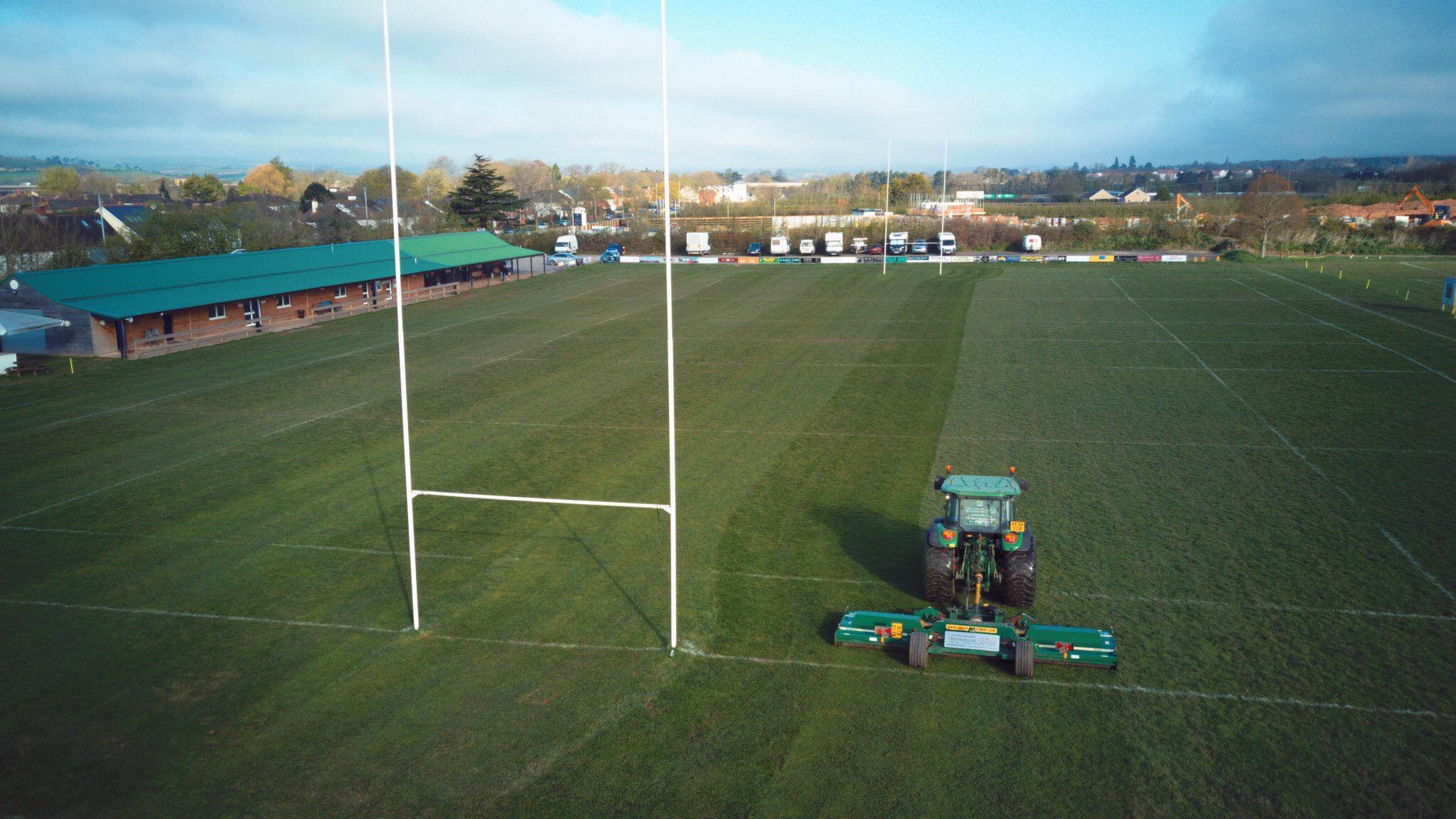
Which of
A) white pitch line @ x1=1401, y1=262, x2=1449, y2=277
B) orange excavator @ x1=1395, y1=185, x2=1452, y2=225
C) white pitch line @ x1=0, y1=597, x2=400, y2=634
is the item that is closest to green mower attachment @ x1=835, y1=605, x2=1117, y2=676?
white pitch line @ x1=0, y1=597, x2=400, y2=634

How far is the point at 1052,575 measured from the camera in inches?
672

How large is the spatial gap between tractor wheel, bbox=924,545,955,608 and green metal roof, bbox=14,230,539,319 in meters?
39.2

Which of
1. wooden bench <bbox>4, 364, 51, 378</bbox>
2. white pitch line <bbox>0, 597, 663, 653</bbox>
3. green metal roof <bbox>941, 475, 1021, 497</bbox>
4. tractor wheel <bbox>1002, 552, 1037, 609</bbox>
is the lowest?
white pitch line <bbox>0, 597, 663, 653</bbox>

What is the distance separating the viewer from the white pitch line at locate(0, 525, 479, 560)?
1878cm

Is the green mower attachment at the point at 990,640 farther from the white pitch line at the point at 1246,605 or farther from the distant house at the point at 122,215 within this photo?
the distant house at the point at 122,215

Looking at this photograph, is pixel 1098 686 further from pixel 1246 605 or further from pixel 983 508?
pixel 1246 605

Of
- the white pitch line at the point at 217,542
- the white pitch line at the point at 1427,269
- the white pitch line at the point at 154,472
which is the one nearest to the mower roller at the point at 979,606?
the white pitch line at the point at 217,542

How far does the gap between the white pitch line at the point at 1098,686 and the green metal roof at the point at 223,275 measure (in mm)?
37938

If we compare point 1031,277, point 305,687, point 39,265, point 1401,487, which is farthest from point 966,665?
point 39,265

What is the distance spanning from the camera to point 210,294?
4531 centimetres

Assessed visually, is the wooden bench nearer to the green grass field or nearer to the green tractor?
the green grass field

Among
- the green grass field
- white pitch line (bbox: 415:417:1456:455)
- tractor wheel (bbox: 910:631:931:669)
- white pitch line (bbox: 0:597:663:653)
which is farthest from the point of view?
white pitch line (bbox: 415:417:1456:455)

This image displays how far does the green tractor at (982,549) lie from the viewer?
50.8 feet

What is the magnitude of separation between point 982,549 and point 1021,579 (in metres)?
0.84
